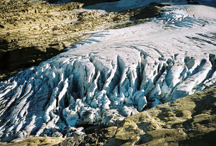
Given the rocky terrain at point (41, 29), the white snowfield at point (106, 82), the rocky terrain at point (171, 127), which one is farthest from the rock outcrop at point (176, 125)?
the rocky terrain at point (41, 29)

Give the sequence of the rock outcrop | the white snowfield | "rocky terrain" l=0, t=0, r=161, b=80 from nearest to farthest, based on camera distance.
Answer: the rock outcrop < the white snowfield < "rocky terrain" l=0, t=0, r=161, b=80

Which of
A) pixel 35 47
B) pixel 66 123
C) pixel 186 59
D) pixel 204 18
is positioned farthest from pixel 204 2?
pixel 66 123

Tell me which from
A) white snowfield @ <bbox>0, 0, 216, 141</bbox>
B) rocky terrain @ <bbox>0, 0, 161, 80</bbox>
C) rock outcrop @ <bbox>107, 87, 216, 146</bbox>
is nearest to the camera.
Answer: rock outcrop @ <bbox>107, 87, 216, 146</bbox>

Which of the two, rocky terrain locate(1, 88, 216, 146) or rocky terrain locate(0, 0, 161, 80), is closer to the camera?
rocky terrain locate(1, 88, 216, 146)

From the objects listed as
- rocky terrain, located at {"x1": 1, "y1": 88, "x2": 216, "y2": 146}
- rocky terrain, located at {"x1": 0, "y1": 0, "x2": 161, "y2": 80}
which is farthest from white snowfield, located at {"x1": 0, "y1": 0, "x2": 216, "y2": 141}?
rocky terrain, located at {"x1": 1, "y1": 88, "x2": 216, "y2": 146}

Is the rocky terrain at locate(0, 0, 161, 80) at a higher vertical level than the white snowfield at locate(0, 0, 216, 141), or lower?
higher

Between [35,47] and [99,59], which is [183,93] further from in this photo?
[35,47]

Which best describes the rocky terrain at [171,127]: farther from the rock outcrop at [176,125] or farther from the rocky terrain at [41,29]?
the rocky terrain at [41,29]

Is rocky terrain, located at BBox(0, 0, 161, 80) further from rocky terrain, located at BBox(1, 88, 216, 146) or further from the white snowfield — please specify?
rocky terrain, located at BBox(1, 88, 216, 146)
